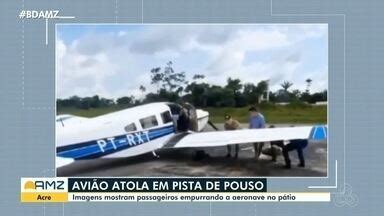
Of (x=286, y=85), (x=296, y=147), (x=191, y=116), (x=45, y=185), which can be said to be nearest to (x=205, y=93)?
(x=191, y=116)

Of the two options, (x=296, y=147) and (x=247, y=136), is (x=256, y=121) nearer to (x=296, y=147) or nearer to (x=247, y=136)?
(x=247, y=136)

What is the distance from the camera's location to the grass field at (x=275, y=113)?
6.88 metres

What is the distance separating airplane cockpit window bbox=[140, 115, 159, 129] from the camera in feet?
25.8

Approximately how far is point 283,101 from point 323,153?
2.65ft

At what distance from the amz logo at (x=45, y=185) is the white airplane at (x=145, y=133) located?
0.68ft

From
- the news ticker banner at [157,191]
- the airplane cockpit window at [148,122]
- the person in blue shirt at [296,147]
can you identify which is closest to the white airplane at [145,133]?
the airplane cockpit window at [148,122]

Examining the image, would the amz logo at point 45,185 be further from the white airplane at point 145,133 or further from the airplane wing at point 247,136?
the airplane wing at point 247,136

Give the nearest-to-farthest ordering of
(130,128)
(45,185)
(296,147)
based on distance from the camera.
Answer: (45,185) → (296,147) → (130,128)

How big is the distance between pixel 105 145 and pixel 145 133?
70cm

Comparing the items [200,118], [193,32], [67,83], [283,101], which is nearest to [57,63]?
[67,83]

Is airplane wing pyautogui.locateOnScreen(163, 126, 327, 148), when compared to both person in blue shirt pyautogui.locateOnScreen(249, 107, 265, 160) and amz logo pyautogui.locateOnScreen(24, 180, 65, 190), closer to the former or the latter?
person in blue shirt pyautogui.locateOnScreen(249, 107, 265, 160)

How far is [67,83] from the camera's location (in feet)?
22.3

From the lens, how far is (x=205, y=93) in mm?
7422

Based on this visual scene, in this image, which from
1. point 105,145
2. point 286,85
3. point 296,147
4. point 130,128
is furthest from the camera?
point 130,128
